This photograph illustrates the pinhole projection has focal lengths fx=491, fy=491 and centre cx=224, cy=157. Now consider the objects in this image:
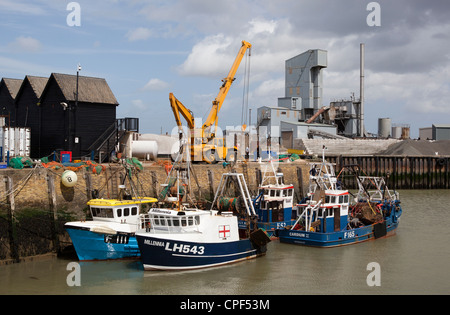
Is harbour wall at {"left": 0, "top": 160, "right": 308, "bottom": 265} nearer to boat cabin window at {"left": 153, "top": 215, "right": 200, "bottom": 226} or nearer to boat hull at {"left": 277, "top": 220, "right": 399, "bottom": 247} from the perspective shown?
boat cabin window at {"left": 153, "top": 215, "right": 200, "bottom": 226}

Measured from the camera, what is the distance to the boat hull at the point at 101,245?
20312mm

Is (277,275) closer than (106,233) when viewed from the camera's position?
Yes

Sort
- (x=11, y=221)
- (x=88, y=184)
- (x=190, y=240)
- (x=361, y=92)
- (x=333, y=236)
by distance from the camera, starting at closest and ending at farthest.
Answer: (x=190, y=240) → (x=11, y=221) → (x=333, y=236) → (x=88, y=184) → (x=361, y=92)

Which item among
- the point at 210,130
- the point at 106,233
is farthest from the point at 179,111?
the point at 106,233

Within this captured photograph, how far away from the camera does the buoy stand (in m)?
23.4

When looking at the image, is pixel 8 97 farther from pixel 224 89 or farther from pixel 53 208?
pixel 53 208

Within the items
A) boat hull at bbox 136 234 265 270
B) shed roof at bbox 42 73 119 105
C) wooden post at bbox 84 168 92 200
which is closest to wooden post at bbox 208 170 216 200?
shed roof at bbox 42 73 119 105

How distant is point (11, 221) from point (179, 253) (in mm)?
7614

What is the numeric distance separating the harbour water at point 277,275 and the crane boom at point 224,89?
18.8 m

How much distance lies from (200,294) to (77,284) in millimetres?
4531

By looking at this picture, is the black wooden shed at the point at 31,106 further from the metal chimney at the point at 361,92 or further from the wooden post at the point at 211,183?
the metal chimney at the point at 361,92

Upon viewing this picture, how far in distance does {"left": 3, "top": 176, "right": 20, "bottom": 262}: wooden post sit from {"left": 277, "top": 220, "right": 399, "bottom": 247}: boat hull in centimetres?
1246

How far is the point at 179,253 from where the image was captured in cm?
1903

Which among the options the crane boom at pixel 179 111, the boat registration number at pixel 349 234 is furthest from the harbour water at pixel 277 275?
the crane boom at pixel 179 111
